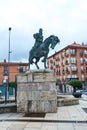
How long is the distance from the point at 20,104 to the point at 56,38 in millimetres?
4820

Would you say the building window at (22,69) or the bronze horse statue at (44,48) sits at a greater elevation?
the building window at (22,69)

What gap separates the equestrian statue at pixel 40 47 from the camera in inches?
613

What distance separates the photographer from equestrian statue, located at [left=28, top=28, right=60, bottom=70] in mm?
15578

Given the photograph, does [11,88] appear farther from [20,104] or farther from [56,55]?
[20,104]

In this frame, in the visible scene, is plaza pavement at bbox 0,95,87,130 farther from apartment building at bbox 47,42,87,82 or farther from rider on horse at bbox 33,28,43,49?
apartment building at bbox 47,42,87,82

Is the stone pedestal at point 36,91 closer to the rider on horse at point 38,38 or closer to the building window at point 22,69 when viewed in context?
the rider on horse at point 38,38

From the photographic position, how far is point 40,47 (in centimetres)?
1575

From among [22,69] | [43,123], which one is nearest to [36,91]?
[43,123]

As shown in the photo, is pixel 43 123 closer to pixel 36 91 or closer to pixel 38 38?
pixel 36 91

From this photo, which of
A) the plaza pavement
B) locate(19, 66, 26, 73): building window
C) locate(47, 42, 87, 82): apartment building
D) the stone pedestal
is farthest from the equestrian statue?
locate(47, 42, 87, 82): apartment building

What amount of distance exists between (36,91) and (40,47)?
3012mm

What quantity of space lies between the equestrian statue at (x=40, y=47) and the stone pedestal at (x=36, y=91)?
3.58 feet

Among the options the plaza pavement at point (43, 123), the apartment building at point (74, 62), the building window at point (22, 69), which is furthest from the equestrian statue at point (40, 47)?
the apartment building at point (74, 62)

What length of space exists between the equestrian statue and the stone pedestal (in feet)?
3.58
